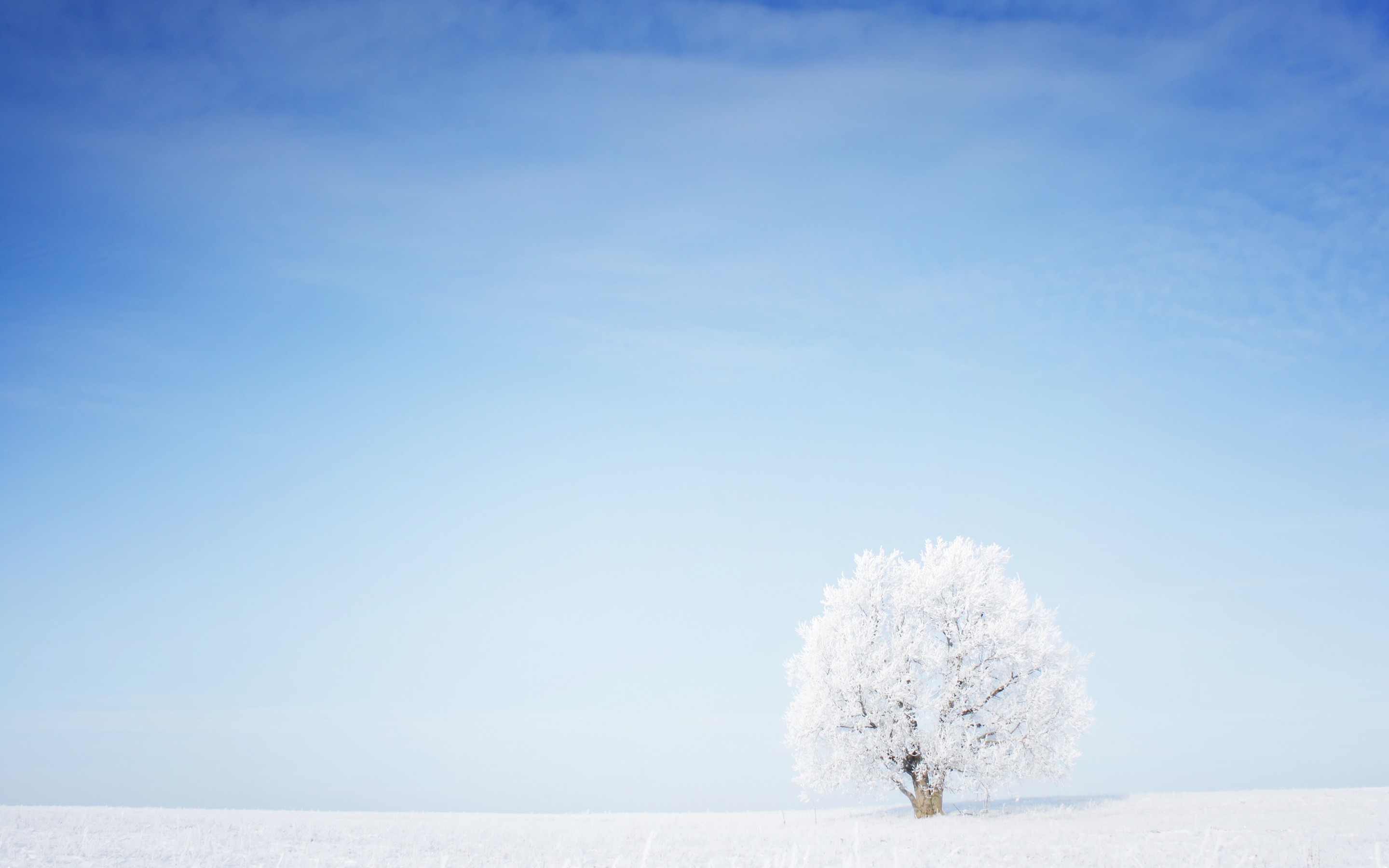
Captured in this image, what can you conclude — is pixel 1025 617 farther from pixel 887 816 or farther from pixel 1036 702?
pixel 887 816

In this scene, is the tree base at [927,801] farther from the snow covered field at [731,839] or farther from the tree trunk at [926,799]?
the snow covered field at [731,839]

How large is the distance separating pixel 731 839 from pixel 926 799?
11.4 m

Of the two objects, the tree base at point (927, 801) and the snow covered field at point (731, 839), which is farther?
the tree base at point (927, 801)

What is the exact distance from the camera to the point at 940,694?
36719 mm

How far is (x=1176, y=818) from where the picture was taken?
32.0 meters

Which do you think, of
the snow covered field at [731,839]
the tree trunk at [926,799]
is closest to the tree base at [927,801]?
the tree trunk at [926,799]

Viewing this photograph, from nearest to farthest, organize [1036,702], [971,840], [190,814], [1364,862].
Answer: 1. [1364,862]
2. [971,840]
3. [190,814]
4. [1036,702]

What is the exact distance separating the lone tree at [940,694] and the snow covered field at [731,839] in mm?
1986

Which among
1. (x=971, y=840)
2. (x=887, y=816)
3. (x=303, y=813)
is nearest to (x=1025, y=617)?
(x=887, y=816)

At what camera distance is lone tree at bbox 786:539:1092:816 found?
117 feet

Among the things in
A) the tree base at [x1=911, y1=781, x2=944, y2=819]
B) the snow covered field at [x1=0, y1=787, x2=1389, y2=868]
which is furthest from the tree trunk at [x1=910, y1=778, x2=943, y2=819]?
the snow covered field at [x1=0, y1=787, x2=1389, y2=868]

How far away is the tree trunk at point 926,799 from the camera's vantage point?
1426 inches

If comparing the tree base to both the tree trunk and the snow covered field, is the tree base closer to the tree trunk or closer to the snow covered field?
the tree trunk

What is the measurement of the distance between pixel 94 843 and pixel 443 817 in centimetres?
1660
